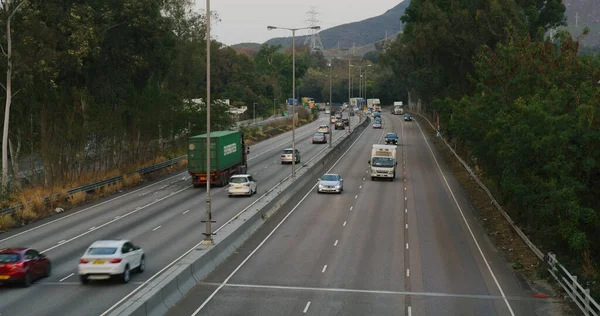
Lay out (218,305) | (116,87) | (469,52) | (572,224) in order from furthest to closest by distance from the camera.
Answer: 1. (469,52)
2. (116,87)
3. (572,224)
4. (218,305)

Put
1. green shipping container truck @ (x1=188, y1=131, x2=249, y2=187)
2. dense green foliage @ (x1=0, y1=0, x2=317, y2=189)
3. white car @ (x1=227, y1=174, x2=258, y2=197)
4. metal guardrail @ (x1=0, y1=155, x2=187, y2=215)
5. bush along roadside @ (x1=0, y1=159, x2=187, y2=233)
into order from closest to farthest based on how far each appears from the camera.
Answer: bush along roadside @ (x1=0, y1=159, x2=187, y2=233) → metal guardrail @ (x1=0, y1=155, x2=187, y2=215) → dense green foliage @ (x1=0, y1=0, x2=317, y2=189) → white car @ (x1=227, y1=174, x2=258, y2=197) → green shipping container truck @ (x1=188, y1=131, x2=249, y2=187)

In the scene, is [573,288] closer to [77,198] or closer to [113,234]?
[113,234]

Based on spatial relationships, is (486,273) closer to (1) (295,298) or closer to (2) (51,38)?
(1) (295,298)

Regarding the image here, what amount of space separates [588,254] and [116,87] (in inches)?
1439

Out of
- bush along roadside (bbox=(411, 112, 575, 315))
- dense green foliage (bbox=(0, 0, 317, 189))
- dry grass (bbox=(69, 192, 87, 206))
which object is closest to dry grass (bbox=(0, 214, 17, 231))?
dry grass (bbox=(69, 192, 87, 206))

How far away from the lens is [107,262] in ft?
74.9

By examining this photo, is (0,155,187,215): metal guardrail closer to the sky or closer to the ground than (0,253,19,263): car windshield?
closer to the ground

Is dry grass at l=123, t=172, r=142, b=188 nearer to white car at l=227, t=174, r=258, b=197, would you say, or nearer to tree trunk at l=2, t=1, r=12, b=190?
white car at l=227, t=174, r=258, b=197

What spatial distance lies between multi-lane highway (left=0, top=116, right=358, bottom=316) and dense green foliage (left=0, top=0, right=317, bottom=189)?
5055 mm

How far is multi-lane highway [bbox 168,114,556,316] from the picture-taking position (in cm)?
2159

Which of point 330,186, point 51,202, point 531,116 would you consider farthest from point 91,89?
point 531,116

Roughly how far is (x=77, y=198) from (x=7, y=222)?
7.92m

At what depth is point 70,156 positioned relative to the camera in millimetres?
49062

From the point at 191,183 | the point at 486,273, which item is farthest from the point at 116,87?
the point at 486,273
